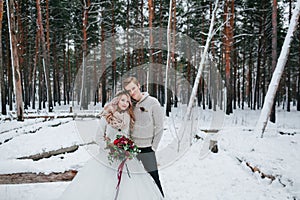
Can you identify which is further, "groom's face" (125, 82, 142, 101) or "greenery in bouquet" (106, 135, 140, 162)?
"groom's face" (125, 82, 142, 101)

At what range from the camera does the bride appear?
3037mm

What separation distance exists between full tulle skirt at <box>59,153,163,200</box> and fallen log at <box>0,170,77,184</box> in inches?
31.9

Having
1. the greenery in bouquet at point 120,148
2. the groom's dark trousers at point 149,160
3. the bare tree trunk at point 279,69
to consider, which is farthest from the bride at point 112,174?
the bare tree trunk at point 279,69

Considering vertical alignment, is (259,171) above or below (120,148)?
below

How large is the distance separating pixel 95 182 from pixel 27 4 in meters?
21.9

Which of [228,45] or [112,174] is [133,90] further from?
[228,45]

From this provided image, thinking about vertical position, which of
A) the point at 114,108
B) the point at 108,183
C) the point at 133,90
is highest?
the point at 133,90

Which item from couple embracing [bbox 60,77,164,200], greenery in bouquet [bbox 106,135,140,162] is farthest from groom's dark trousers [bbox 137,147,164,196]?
greenery in bouquet [bbox 106,135,140,162]

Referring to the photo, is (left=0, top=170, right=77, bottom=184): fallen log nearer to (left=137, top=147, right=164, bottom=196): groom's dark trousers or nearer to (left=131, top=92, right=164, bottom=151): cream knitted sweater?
(left=137, top=147, right=164, bottom=196): groom's dark trousers

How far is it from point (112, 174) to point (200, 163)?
3954 mm

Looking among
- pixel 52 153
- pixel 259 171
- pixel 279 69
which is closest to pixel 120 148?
pixel 259 171

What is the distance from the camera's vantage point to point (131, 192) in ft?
9.99

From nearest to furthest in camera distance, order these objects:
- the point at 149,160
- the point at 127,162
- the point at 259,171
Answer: the point at 127,162, the point at 149,160, the point at 259,171

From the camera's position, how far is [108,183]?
3.07m
